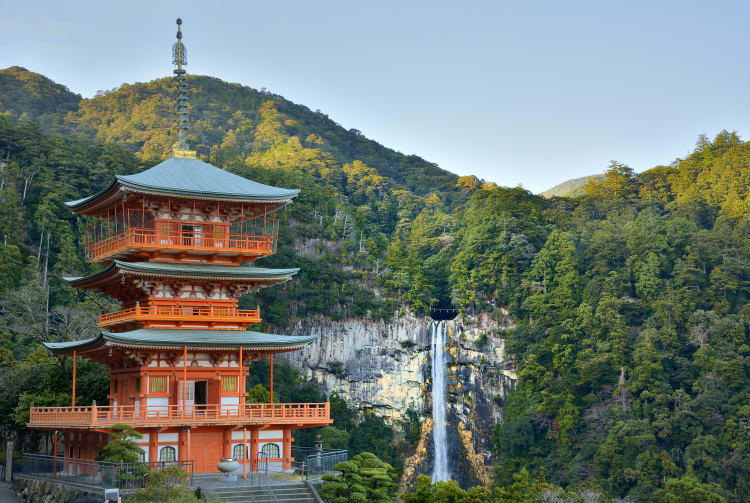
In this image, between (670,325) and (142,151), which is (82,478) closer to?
(670,325)

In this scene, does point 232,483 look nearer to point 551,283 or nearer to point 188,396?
point 188,396

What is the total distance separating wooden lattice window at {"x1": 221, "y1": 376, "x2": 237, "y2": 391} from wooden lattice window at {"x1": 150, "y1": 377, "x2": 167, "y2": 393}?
2.01 metres

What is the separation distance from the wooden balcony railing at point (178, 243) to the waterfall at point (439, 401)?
3580 centimetres

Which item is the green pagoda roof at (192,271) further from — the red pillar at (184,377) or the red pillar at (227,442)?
the red pillar at (227,442)

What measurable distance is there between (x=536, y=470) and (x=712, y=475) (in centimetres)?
1107

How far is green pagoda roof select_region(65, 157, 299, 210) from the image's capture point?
1298 inches

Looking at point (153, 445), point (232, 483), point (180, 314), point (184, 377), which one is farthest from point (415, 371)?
point (232, 483)

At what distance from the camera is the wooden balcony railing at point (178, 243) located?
3356 cm

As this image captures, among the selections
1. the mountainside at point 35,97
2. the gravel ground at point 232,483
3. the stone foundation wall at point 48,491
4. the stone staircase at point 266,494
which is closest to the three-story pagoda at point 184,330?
the gravel ground at point 232,483

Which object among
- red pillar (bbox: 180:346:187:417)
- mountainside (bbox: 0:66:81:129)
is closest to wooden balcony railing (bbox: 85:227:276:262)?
red pillar (bbox: 180:346:187:417)

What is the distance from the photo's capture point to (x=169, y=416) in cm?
3167

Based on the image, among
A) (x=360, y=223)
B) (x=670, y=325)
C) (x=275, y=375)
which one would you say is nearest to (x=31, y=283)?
(x=275, y=375)

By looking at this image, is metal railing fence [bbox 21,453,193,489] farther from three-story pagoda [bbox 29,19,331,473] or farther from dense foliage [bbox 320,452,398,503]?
dense foliage [bbox 320,452,398,503]

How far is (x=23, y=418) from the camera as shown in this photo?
1441 inches
